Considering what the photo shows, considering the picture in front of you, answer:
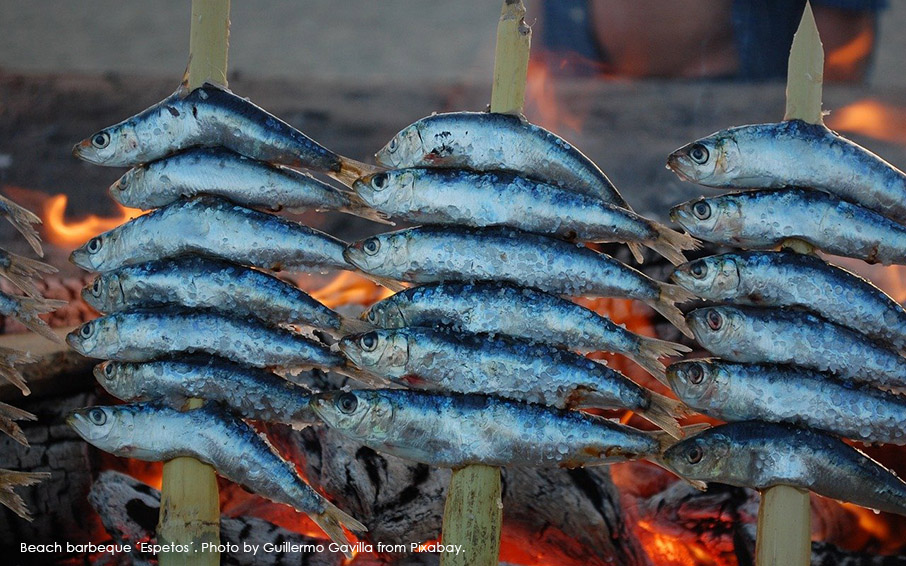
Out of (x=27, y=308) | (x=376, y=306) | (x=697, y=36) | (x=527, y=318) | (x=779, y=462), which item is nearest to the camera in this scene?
(x=779, y=462)

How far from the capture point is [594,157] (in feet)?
19.6

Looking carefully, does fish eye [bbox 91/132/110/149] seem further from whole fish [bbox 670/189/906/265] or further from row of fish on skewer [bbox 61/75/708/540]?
whole fish [bbox 670/189/906/265]

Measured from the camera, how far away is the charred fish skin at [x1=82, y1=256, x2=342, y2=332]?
2.67 m

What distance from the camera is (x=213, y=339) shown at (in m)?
2.65

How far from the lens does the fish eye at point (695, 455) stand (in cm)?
249

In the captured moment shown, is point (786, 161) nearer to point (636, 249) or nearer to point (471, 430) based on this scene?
point (636, 249)

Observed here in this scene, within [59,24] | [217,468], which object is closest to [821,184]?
[217,468]

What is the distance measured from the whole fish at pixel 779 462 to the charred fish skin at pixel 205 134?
1.34 m

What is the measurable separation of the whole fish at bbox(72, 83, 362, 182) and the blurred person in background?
4796 mm

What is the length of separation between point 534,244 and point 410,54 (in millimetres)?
9425

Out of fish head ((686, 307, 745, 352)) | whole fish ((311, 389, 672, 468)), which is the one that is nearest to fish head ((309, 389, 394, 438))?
whole fish ((311, 389, 672, 468))

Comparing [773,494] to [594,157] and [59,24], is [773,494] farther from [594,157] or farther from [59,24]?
[59,24]

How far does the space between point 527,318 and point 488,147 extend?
510 millimetres

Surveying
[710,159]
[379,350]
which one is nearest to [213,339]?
[379,350]
